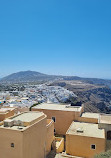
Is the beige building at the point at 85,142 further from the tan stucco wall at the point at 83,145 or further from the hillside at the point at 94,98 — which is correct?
the hillside at the point at 94,98

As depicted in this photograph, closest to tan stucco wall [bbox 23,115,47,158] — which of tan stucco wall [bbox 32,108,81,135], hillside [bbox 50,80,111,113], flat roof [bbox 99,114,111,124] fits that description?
tan stucco wall [bbox 32,108,81,135]

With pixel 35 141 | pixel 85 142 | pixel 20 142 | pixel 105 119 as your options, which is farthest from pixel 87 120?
pixel 20 142

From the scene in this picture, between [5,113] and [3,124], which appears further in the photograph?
[5,113]

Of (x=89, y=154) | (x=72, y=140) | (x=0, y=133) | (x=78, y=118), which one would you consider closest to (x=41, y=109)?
(x=78, y=118)

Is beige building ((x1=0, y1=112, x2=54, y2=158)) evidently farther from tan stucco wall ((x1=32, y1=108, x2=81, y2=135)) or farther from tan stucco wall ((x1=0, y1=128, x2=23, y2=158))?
tan stucco wall ((x1=32, y1=108, x2=81, y2=135))

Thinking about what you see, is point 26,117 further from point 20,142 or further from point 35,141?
point 20,142

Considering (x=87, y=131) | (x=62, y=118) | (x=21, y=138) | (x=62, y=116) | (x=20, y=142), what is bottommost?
(x=87, y=131)

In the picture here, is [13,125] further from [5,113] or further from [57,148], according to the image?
[57,148]
